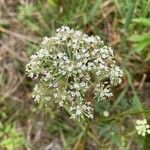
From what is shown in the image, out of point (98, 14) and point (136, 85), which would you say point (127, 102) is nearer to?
point (136, 85)

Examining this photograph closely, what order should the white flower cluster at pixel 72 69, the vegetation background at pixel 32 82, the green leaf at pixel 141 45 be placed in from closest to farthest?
the white flower cluster at pixel 72 69 → the green leaf at pixel 141 45 → the vegetation background at pixel 32 82

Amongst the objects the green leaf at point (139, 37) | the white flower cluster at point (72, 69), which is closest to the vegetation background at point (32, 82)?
the green leaf at point (139, 37)

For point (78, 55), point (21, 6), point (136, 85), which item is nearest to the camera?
point (78, 55)

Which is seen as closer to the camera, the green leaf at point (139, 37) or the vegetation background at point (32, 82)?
the green leaf at point (139, 37)

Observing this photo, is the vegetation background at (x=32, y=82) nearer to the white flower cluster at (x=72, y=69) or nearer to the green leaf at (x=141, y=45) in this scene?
the green leaf at (x=141, y=45)

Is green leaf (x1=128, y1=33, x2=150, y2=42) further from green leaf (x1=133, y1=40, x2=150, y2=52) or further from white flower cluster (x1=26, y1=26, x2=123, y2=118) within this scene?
white flower cluster (x1=26, y1=26, x2=123, y2=118)

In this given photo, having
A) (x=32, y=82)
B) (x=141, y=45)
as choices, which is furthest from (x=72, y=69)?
(x=32, y=82)

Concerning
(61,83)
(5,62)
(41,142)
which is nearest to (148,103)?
(41,142)

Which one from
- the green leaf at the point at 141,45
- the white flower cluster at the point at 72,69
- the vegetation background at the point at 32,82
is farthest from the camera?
the vegetation background at the point at 32,82
